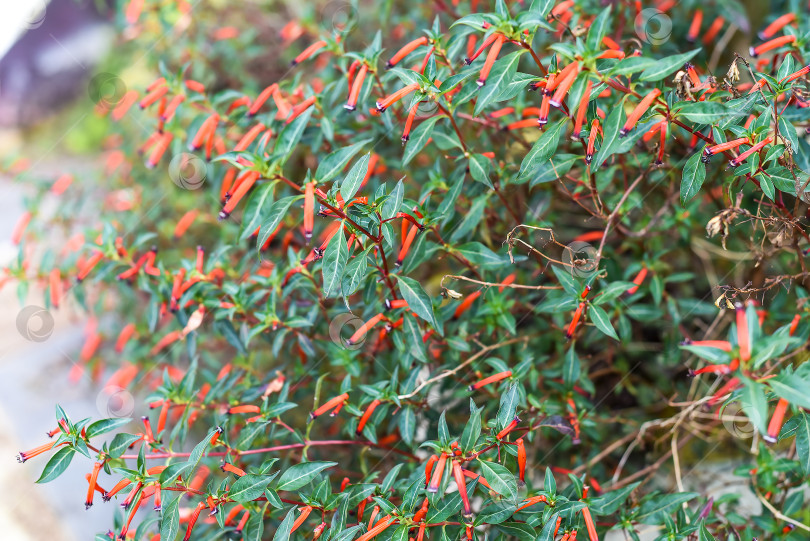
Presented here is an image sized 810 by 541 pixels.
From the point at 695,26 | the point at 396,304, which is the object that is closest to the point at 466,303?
the point at 396,304

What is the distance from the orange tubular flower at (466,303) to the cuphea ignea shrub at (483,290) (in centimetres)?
1

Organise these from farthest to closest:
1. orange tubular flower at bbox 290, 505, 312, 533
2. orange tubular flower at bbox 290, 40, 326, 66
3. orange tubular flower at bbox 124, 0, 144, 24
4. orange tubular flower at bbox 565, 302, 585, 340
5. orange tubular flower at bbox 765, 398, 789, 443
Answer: orange tubular flower at bbox 124, 0, 144, 24 < orange tubular flower at bbox 290, 40, 326, 66 < orange tubular flower at bbox 565, 302, 585, 340 < orange tubular flower at bbox 290, 505, 312, 533 < orange tubular flower at bbox 765, 398, 789, 443

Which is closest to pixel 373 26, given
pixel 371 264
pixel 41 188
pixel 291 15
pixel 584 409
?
pixel 291 15

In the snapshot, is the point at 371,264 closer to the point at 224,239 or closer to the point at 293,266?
the point at 293,266

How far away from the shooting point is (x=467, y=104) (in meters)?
2.02

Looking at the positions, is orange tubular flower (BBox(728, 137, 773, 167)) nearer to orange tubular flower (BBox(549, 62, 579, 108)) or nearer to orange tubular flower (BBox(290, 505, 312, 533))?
orange tubular flower (BBox(549, 62, 579, 108))

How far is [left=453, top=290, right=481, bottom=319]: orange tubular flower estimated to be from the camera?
1766 millimetres

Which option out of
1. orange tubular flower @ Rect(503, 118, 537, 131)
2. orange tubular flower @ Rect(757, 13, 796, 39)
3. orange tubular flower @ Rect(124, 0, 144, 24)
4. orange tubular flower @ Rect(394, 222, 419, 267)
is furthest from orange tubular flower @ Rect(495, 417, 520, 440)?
orange tubular flower @ Rect(124, 0, 144, 24)

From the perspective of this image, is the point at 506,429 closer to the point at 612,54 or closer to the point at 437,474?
the point at 437,474

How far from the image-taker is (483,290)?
71.5 inches

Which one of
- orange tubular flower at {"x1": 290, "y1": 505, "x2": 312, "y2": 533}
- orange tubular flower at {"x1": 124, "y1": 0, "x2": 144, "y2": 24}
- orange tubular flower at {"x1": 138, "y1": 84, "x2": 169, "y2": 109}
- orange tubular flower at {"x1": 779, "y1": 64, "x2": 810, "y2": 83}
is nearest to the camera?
orange tubular flower at {"x1": 779, "y1": 64, "x2": 810, "y2": 83}

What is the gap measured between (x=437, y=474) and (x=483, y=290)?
2.12 feet

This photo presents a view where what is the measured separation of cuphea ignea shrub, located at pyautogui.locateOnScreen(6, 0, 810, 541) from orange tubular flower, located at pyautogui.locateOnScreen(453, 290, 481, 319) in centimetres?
1

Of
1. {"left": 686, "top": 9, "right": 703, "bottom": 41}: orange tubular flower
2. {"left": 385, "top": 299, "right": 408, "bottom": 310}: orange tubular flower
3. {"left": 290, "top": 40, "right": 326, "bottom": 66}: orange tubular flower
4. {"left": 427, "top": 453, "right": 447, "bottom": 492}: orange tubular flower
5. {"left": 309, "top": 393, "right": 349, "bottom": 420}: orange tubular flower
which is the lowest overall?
{"left": 309, "top": 393, "right": 349, "bottom": 420}: orange tubular flower
